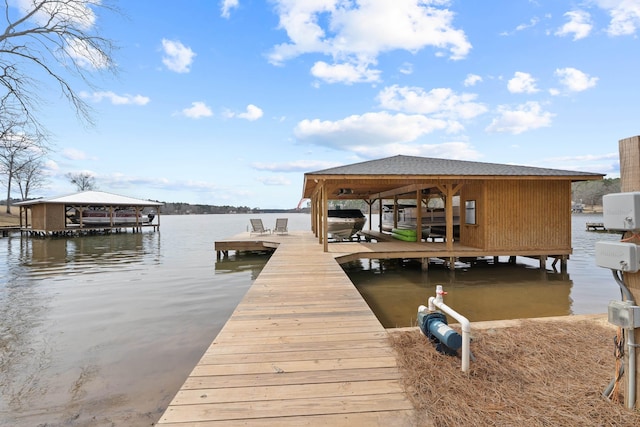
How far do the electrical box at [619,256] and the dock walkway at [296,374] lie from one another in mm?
1667

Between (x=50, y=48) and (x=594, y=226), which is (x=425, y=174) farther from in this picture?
(x=594, y=226)

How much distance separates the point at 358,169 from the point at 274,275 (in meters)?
4.83

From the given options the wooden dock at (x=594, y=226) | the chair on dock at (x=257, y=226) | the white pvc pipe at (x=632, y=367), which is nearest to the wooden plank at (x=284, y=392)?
the white pvc pipe at (x=632, y=367)

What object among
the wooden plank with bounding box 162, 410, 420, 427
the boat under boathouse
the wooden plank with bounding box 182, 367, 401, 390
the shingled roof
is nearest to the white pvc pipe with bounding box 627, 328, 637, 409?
the wooden plank with bounding box 162, 410, 420, 427

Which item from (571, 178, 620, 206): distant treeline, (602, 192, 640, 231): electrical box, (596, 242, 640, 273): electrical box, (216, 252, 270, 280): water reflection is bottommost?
(216, 252, 270, 280): water reflection

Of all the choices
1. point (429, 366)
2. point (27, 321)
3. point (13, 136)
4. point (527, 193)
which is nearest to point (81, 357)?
point (27, 321)

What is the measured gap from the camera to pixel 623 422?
6.75 ft

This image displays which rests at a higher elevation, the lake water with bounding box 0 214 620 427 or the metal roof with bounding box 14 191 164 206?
the metal roof with bounding box 14 191 164 206

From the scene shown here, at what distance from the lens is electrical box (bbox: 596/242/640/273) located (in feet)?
6.63

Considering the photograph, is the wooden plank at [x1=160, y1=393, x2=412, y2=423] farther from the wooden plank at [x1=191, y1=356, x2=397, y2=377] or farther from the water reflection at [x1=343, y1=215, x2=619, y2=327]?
the water reflection at [x1=343, y1=215, x2=619, y2=327]

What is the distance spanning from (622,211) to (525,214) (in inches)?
390

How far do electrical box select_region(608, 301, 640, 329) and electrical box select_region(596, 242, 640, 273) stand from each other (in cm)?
24

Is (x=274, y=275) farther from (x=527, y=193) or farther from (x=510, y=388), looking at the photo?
(x=527, y=193)

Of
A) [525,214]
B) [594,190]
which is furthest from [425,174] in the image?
[594,190]
